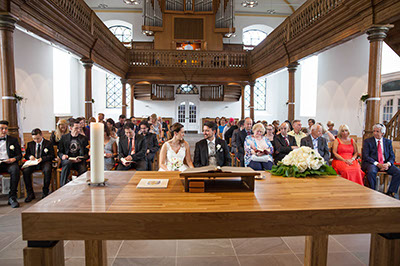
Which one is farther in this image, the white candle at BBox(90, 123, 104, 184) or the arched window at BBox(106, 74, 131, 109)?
the arched window at BBox(106, 74, 131, 109)

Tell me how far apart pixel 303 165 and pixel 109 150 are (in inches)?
157

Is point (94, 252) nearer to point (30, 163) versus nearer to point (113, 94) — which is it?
point (30, 163)

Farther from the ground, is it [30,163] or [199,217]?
[199,217]

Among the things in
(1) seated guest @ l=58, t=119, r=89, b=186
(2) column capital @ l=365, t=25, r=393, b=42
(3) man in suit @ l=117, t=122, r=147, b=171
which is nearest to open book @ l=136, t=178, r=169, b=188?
(3) man in suit @ l=117, t=122, r=147, b=171

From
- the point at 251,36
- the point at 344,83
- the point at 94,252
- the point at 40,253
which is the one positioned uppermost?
the point at 251,36

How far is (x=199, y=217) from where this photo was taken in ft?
4.74

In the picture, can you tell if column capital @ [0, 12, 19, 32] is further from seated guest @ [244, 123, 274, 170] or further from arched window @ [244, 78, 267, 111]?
arched window @ [244, 78, 267, 111]

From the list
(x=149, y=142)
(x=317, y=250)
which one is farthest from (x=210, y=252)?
(x=149, y=142)

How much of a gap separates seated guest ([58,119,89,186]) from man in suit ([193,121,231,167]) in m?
2.31

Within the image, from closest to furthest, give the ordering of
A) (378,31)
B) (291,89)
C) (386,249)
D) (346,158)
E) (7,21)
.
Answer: (386,249) < (7,21) < (346,158) < (378,31) < (291,89)

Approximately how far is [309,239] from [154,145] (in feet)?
14.0

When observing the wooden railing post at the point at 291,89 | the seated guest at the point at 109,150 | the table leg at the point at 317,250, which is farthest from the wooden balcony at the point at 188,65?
the table leg at the point at 317,250

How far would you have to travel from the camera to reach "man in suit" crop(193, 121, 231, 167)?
4.27m

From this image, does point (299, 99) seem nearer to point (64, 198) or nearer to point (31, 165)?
point (31, 165)
